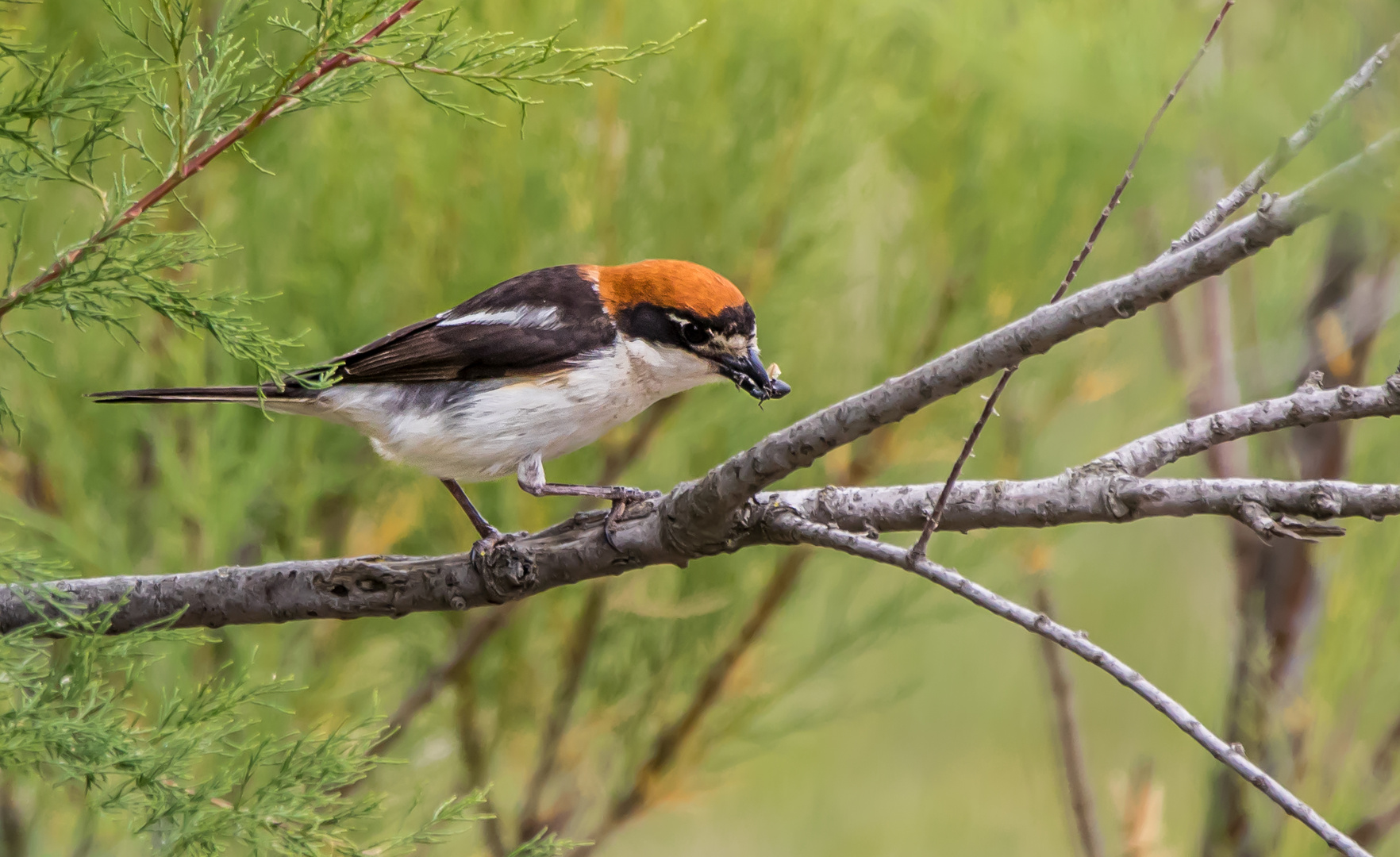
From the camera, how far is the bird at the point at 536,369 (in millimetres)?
2338

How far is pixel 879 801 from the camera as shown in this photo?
515cm

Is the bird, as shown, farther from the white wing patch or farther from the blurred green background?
the blurred green background

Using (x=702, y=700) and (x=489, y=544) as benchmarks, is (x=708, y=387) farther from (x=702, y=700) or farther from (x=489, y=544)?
(x=489, y=544)

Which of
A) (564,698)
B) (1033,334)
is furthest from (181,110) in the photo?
(564,698)

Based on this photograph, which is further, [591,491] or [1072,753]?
[1072,753]

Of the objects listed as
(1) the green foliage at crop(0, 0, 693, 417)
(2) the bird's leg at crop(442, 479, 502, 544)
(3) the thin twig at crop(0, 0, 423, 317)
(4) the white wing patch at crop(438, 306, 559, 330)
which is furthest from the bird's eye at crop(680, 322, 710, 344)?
(3) the thin twig at crop(0, 0, 423, 317)

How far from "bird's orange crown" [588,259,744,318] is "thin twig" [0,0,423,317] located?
0.93 metres

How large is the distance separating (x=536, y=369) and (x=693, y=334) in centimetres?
40

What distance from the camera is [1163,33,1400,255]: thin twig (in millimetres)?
1072

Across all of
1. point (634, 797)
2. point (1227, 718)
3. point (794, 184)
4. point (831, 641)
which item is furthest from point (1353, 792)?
point (794, 184)

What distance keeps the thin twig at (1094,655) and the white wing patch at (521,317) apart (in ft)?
4.16

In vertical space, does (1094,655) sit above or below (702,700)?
above

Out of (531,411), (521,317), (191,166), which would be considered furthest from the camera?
(521,317)

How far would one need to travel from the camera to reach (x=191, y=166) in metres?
1.38
